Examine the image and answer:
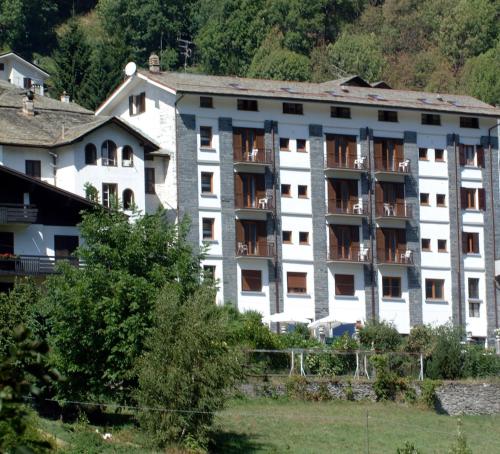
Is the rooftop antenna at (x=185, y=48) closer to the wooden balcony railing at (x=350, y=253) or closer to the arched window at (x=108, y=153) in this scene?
the wooden balcony railing at (x=350, y=253)

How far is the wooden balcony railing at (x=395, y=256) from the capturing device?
71188 mm

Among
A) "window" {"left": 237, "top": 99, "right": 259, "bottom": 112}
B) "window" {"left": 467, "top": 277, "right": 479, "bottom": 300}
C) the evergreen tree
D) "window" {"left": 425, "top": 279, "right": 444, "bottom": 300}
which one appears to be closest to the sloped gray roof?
"window" {"left": 237, "top": 99, "right": 259, "bottom": 112}

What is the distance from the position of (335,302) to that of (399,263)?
379 cm

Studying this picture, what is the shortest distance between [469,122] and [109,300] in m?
36.4

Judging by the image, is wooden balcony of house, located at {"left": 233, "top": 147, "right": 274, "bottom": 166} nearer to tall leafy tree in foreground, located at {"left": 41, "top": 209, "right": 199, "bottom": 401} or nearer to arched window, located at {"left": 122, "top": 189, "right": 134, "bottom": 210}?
arched window, located at {"left": 122, "top": 189, "right": 134, "bottom": 210}

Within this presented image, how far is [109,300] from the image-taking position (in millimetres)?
41656

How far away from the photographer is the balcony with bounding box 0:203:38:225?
5656cm

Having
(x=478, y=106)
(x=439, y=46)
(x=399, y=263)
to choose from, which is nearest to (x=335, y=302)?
(x=399, y=263)

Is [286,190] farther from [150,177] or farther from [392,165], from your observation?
[150,177]

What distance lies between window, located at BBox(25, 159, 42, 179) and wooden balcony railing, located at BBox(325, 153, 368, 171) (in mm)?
13997

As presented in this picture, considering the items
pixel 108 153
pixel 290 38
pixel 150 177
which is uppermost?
pixel 290 38

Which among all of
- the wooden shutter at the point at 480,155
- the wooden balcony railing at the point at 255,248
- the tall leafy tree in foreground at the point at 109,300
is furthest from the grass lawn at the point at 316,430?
the wooden shutter at the point at 480,155

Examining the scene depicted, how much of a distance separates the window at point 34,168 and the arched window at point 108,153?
108 inches

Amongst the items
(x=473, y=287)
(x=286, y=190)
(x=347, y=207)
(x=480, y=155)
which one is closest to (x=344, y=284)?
(x=347, y=207)
